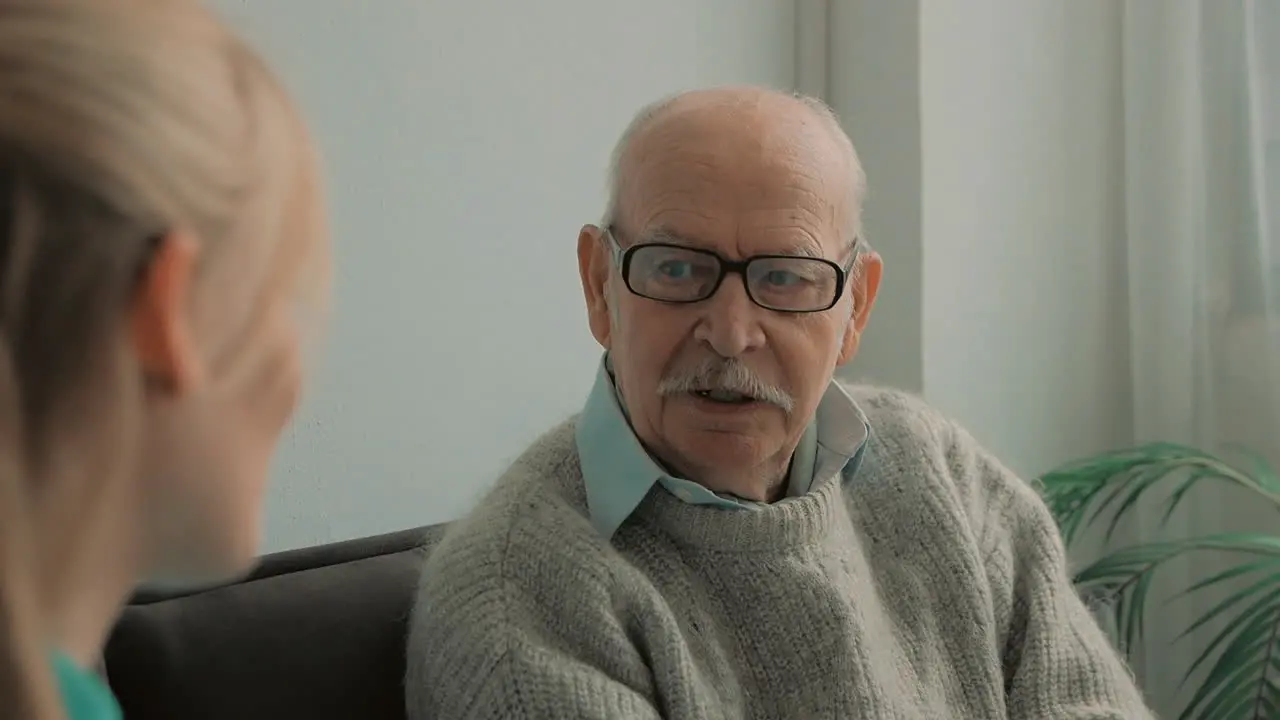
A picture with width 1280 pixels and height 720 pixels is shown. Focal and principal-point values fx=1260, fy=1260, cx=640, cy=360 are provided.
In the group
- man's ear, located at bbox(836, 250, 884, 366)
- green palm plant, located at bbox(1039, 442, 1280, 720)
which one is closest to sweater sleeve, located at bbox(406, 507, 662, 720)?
man's ear, located at bbox(836, 250, 884, 366)

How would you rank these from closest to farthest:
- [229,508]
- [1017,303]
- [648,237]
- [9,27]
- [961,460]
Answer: [9,27]
[229,508]
[648,237]
[961,460]
[1017,303]

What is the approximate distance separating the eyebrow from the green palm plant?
2.76 ft

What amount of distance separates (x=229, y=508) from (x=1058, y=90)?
195 cm

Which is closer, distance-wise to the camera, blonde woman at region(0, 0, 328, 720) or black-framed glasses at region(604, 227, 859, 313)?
blonde woman at region(0, 0, 328, 720)

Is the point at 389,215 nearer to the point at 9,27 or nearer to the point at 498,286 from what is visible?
the point at 498,286

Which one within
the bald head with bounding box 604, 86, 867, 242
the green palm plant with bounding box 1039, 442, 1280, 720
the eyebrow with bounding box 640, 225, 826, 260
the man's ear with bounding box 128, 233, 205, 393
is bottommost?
the green palm plant with bounding box 1039, 442, 1280, 720

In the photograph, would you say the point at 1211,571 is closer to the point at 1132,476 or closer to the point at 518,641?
the point at 1132,476

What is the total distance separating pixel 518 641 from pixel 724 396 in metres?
0.35

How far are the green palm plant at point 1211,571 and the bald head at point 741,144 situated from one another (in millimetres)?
813

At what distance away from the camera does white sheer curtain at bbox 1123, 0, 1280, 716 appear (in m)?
2.16

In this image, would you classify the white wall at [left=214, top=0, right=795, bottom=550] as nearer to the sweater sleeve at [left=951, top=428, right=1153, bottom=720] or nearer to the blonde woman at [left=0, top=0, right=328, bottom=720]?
the sweater sleeve at [left=951, top=428, right=1153, bottom=720]

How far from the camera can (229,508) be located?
72 centimetres

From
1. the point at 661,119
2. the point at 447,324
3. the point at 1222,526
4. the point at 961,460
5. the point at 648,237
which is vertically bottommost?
the point at 1222,526

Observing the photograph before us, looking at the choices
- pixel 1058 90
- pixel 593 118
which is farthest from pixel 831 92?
pixel 593 118
